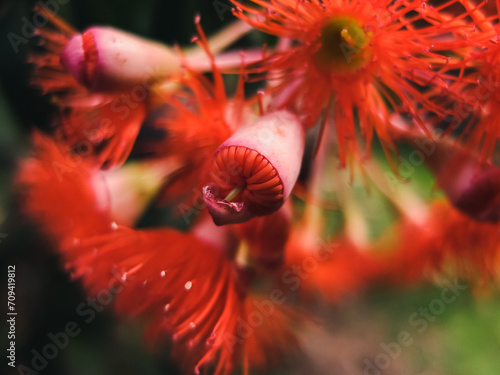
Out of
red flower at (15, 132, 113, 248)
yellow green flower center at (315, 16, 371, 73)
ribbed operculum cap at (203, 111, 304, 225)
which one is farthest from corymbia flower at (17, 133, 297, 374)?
yellow green flower center at (315, 16, 371, 73)

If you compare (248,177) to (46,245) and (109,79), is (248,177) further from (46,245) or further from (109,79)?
(46,245)

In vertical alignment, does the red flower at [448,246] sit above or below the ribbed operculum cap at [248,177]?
below

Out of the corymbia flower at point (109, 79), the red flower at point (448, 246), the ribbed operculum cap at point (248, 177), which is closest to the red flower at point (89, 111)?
the corymbia flower at point (109, 79)

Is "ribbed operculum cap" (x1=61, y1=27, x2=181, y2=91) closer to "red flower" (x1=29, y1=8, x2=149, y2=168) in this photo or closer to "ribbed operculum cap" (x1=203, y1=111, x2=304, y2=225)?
"red flower" (x1=29, y1=8, x2=149, y2=168)

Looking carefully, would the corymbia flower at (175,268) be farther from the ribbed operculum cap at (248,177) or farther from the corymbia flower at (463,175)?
the corymbia flower at (463,175)

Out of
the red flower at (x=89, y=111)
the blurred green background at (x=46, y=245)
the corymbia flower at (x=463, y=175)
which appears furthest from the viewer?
the blurred green background at (x=46, y=245)

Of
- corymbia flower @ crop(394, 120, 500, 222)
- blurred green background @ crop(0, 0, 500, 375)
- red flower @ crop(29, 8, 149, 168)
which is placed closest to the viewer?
corymbia flower @ crop(394, 120, 500, 222)

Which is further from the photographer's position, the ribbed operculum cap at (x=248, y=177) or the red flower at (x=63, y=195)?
the red flower at (x=63, y=195)
